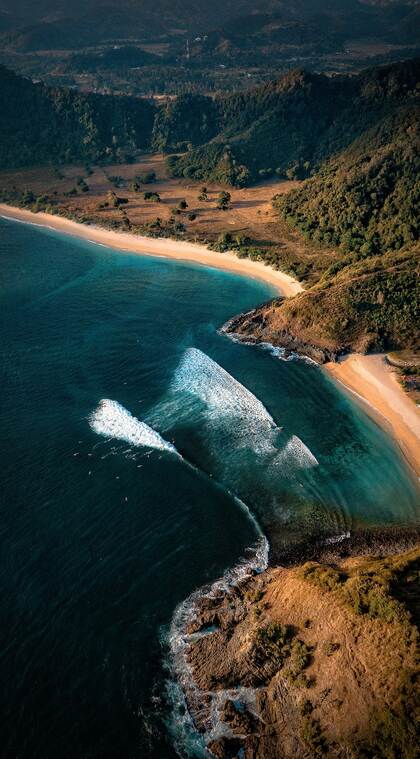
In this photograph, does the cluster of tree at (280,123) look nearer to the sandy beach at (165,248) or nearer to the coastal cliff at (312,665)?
the sandy beach at (165,248)

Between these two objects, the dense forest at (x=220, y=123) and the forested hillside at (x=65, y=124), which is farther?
the forested hillside at (x=65, y=124)

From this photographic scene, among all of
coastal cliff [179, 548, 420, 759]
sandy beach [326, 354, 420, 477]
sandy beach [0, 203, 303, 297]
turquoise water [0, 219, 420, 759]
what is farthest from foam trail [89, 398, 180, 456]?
sandy beach [0, 203, 303, 297]

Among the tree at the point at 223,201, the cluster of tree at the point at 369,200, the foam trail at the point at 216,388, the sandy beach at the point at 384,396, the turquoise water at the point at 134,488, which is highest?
the cluster of tree at the point at 369,200

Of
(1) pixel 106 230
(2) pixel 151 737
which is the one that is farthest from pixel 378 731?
(1) pixel 106 230

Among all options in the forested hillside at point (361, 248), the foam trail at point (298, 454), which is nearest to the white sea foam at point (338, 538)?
the foam trail at point (298, 454)

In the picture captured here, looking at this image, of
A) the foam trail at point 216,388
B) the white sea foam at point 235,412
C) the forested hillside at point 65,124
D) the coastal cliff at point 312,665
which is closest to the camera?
the coastal cliff at point 312,665

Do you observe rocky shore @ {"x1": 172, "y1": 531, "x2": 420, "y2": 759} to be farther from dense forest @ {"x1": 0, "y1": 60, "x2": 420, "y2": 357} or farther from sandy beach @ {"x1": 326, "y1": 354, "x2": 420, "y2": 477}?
dense forest @ {"x1": 0, "y1": 60, "x2": 420, "y2": 357}

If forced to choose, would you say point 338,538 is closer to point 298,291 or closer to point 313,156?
point 298,291

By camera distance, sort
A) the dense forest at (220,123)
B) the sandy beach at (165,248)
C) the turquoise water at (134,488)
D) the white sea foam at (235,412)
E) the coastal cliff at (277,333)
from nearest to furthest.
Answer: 1. the turquoise water at (134,488)
2. the white sea foam at (235,412)
3. the coastal cliff at (277,333)
4. the sandy beach at (165,248)
5. the dense forest at (220,123)
